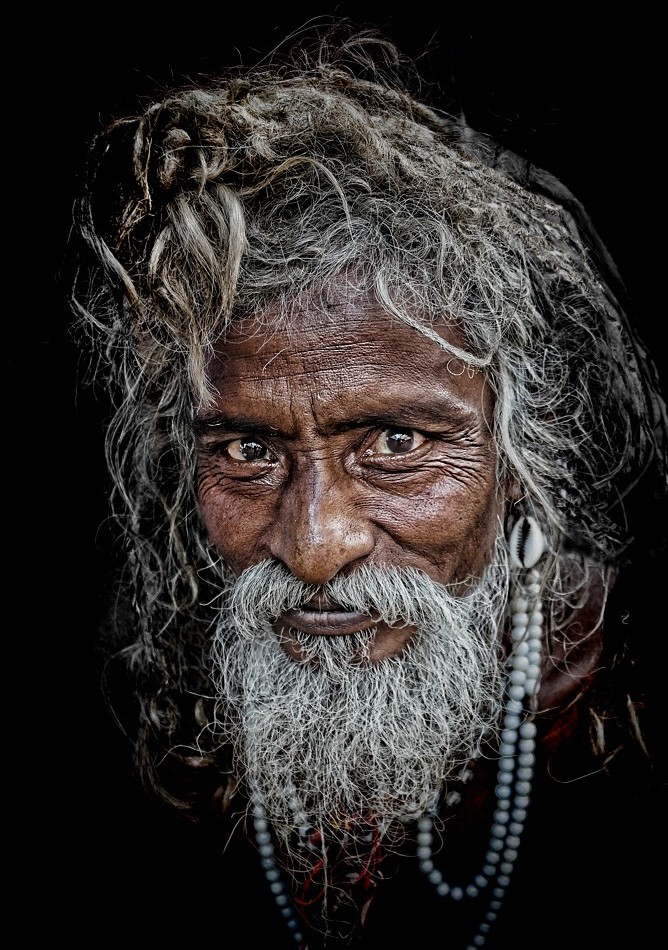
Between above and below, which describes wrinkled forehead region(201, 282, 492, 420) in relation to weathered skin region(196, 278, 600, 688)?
above

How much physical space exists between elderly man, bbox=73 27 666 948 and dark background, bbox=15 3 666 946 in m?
0.20

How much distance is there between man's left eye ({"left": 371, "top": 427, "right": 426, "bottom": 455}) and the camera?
158cm

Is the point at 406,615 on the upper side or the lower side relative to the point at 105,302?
lower

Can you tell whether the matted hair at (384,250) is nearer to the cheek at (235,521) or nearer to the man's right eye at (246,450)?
the man's right eye at (246,450)

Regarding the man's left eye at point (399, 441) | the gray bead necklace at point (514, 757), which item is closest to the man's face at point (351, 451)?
the man's left eye at point (399, 441)

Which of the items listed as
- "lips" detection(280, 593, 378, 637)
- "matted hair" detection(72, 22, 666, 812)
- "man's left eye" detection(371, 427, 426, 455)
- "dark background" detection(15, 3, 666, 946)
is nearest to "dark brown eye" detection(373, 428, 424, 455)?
"man's left eye" detection(371, 427, 426, 455)

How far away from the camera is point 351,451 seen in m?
1.58

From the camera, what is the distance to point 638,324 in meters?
1.79

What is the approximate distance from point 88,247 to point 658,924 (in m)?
2.35

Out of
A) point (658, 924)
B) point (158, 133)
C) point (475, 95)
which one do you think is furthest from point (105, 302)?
point (658, 924)

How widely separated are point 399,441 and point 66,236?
140 centimetres

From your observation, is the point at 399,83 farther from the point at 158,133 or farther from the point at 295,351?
the point at 295,351

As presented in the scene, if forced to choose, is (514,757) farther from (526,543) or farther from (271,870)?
(271,870)

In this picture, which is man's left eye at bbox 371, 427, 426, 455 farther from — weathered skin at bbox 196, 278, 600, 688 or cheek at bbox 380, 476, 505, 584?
cheek at bbox 380, 476, 505, 584
